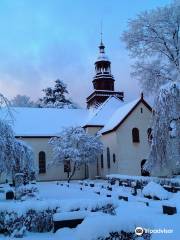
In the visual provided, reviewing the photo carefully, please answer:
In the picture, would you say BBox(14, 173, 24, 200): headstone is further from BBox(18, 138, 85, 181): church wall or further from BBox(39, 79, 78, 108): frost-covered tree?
BBox(39, 79, 78, 108): frost-covered tree

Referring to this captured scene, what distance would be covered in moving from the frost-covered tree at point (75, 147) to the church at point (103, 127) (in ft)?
7.91

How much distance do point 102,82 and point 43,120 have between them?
29.1 feet

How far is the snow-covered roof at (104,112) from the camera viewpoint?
134 feet

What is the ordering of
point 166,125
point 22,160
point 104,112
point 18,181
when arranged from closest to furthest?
point 166,125 → point 22,160 → point 18,181 → point 104,112

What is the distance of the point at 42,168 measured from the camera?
133ft

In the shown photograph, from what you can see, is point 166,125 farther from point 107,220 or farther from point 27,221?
point 107,220

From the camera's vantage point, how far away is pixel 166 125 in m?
18.8

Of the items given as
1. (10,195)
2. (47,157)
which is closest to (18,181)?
(10,195)

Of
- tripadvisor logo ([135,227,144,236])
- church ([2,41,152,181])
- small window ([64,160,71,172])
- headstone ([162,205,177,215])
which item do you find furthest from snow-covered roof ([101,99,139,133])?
tripadvisor logo ([135,227,144,236])

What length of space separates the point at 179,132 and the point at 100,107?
25.2m

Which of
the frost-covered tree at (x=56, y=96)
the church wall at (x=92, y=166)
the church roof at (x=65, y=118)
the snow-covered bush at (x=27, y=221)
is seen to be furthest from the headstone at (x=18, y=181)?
the frost-covered tree at (x=56, y=96)

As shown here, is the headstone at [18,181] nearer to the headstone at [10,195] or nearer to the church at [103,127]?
the headstone at [10,195]

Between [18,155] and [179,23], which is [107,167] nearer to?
[179,23]

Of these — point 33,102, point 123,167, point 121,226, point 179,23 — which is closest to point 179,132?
point 121,226
